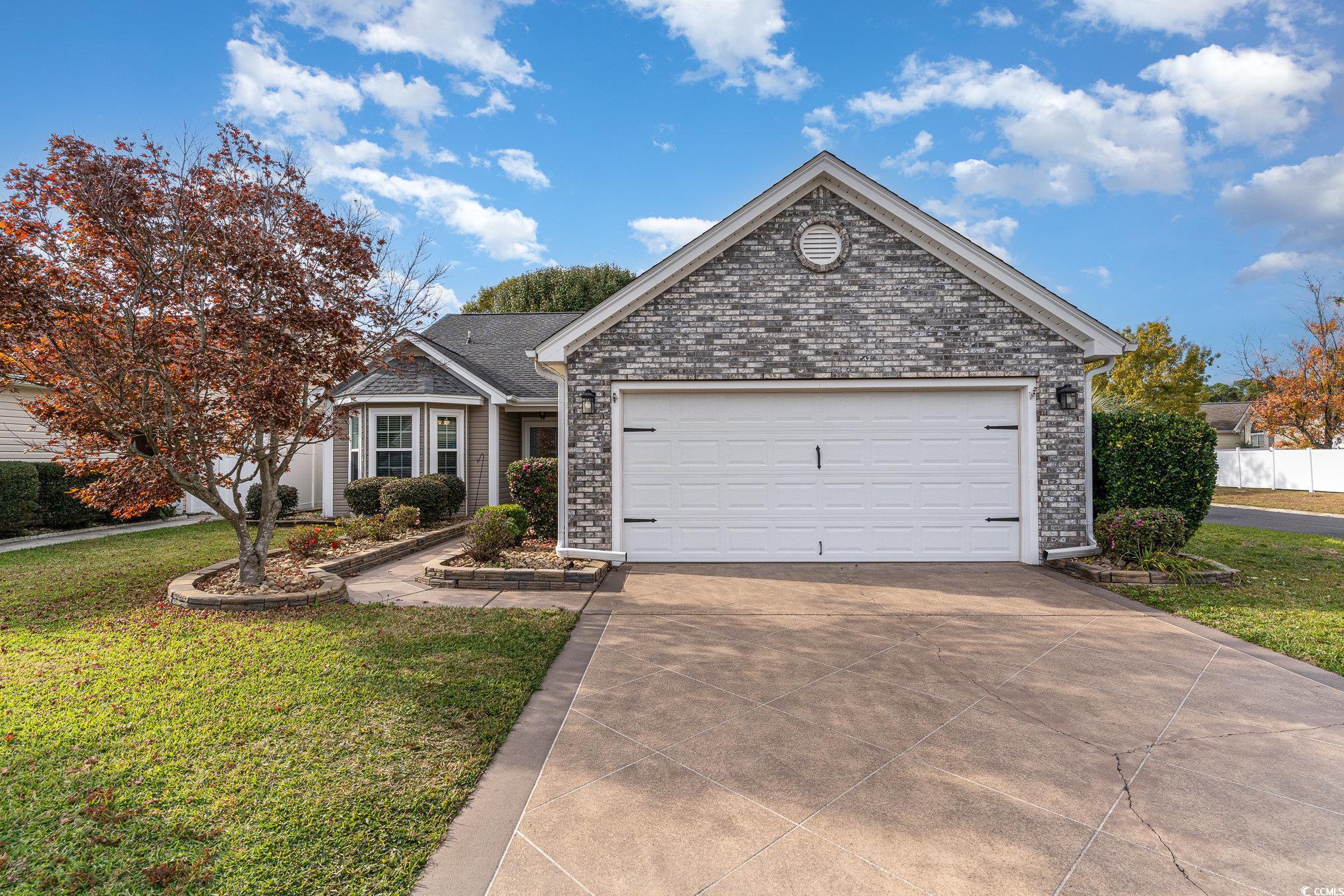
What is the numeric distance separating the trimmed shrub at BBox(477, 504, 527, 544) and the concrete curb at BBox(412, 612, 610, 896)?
A: 3.87m

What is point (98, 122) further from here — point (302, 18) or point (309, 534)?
point (309, 534)

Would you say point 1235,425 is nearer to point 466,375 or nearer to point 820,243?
point 820,243

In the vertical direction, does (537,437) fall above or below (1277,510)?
above

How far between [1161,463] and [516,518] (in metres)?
8.87

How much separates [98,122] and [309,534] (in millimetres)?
5241

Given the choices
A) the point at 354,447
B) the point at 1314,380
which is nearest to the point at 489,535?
the point at 354,447

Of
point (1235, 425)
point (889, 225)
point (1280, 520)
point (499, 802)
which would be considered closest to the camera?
point (499, 802)

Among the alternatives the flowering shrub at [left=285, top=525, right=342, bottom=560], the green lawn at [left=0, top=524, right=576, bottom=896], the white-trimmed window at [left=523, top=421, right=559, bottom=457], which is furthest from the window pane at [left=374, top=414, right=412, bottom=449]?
the green lawn at [left=0, top=524, right=576, bottom=896]

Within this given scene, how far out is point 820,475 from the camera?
8367mm

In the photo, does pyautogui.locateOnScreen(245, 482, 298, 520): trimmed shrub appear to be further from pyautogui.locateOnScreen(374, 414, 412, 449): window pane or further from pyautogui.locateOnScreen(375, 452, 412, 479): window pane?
pyautogui.locateOnScreen(374, 414, 412, 449): window pane

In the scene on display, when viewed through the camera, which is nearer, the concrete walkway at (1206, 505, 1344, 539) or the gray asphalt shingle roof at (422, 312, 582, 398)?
the concrete walkway at (1206, 505, 1344, 539)

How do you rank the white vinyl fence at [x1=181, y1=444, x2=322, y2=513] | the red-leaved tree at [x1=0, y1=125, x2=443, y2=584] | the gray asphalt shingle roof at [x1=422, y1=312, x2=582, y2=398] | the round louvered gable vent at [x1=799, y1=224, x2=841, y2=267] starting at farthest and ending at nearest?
the white vinyl fence at [x1=181, y1=444, x2=322, y2=513]
the gray asphalt shingle roof at [x1=422, y1=312, x2=582, y2=398]
the round louvered gable vent at [x1=799, y1=224, x2=841, y2=267]
the red-leaved tree at [x1=0, y1=125, x2=443, y2=584]

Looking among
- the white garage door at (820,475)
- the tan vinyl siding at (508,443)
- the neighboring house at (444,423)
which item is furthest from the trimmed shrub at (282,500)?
the white garage door at (820,475)

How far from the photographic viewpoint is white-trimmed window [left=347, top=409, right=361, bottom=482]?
512 inches
